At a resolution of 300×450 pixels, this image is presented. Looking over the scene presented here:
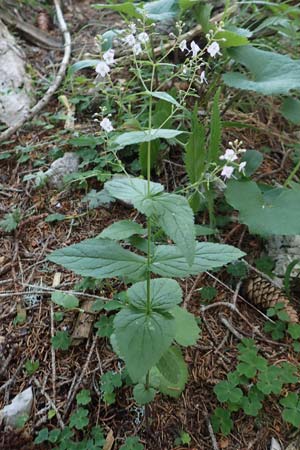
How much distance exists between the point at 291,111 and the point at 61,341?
4.51 ft

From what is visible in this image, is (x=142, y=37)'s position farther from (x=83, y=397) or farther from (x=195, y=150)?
(x=83, y=397)

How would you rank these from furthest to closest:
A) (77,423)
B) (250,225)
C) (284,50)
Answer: (284,50), (250,225), (77,423)

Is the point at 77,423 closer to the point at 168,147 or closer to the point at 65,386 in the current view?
the point at 65,386

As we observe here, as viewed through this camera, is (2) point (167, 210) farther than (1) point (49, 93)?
No

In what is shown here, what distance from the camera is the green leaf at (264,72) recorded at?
1710 mm

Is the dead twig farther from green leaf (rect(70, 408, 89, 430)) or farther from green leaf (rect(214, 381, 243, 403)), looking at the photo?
green leaf (rect(214, 381, 243, 403))

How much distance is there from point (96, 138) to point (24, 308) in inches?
34.6

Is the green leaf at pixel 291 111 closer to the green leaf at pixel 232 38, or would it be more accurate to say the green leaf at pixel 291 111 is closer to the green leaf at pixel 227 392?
the green leaf at pixel 232 38

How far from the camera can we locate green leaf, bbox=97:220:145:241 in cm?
124

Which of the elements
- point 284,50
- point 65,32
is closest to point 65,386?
point 284,50

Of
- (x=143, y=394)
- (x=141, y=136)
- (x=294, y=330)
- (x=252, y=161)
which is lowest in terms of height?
(x=294, y=330)

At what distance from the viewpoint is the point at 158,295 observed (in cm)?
121

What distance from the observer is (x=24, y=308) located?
164 centimetres

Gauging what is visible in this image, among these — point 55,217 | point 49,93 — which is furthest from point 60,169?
point 49,93
